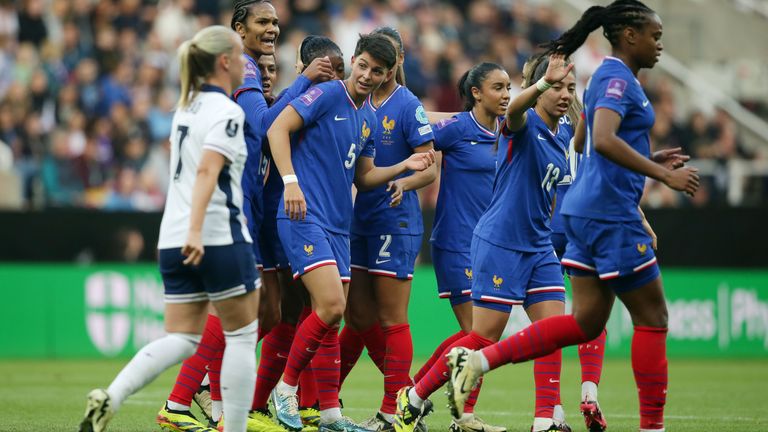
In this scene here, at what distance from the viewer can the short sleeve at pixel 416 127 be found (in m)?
8.76

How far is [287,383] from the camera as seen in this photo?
8.12m

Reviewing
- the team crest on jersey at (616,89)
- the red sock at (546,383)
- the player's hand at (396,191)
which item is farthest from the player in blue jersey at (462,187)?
the team crest on jersey at (616,89)

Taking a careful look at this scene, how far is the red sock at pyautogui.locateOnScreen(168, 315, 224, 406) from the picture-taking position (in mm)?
7727

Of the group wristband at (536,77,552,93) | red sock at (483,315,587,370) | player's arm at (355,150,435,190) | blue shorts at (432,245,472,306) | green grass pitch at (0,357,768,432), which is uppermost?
wristband at (536,77,552,93)

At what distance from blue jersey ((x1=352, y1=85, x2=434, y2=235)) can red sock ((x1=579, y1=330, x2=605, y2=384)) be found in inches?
60.6

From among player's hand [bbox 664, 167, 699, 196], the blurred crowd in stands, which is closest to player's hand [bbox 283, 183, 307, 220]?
player's hand [bbox 664, 167, 699, 196]

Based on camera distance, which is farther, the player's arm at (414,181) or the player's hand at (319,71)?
the player's arm at (414,181)

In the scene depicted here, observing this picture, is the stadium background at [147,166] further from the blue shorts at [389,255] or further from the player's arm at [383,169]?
the player's arm at [383,169]

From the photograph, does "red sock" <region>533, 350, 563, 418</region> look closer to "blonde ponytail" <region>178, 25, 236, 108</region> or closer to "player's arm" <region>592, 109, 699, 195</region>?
"player's arm" <region>592, 109, 699, 195</region>

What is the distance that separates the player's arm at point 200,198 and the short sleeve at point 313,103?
1644 millimetres

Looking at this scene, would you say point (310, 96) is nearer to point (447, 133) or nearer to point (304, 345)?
point (447, 133)

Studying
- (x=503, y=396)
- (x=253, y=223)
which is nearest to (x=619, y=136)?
(x=253, y=223)

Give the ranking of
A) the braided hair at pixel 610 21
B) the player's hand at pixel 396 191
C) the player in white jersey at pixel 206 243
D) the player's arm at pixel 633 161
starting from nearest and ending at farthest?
the player in white jersey at pixel 206 243
the player's arm at pixel 633 161
the braided hair at pixel 610 21
the player's hand at pixel 396 191

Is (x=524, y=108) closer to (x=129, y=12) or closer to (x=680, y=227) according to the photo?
(x=680, y=227)
